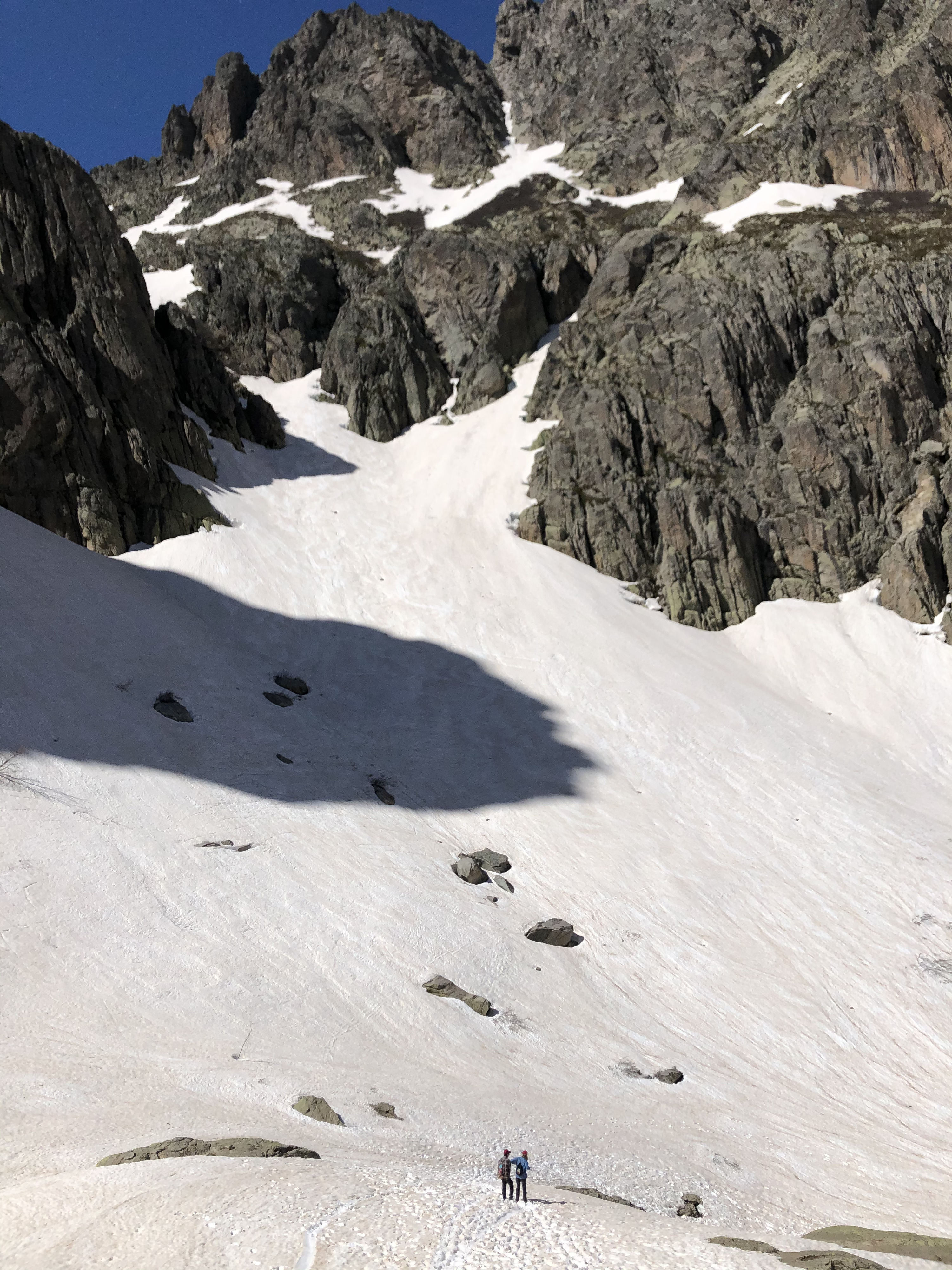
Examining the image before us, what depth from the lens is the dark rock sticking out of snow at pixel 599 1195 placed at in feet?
43.9

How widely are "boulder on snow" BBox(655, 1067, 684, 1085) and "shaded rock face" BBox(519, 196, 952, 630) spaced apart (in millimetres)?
33095

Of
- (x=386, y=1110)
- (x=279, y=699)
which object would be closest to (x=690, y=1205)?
(x=386, y=1110)

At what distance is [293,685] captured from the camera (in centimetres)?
3909

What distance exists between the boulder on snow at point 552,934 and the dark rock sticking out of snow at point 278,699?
16216 millimetres

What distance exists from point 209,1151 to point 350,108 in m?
138

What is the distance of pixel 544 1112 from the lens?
1725cm

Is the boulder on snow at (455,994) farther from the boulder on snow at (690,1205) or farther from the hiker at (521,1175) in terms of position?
the hiker at (521,1175)

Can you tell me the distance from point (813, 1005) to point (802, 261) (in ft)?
186

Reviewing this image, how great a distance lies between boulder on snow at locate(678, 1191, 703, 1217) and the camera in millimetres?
14109

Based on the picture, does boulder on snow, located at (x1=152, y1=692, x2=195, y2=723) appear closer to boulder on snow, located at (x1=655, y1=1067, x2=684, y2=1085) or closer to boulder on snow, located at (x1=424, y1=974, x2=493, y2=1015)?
boulder on snow, located at (x1=424, y1=974, x2=493, y2=1015)

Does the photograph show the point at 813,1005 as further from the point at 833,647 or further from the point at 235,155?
the point at 235,155

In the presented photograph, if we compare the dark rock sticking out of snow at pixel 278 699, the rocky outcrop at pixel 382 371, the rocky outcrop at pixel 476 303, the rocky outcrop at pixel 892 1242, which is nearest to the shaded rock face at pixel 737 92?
the rocky outcrop at pixel 476 303

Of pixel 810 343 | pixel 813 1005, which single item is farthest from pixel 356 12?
pixel 813 1005

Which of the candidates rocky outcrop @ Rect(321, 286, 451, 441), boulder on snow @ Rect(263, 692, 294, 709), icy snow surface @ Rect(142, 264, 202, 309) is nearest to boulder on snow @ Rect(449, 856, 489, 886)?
boulder on snow @ Rect(263, 692, 294, 709)
